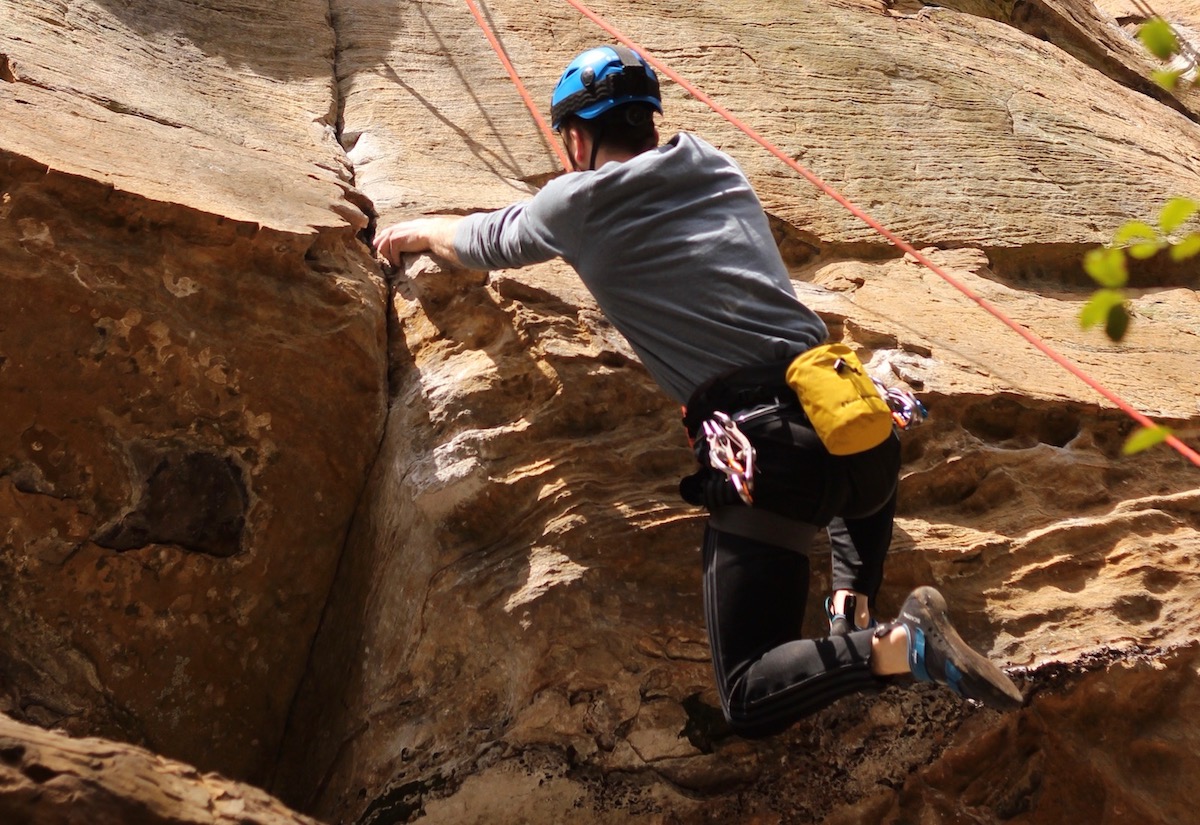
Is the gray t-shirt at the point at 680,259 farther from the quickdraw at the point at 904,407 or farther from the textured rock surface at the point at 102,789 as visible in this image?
the textured rock surface at the point at 102,789

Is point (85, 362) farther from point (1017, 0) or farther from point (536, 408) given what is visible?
point (1017, 0)

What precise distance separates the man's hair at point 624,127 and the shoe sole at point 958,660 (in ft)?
5.38

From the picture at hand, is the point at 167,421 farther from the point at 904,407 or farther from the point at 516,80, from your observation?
the point at 516,80

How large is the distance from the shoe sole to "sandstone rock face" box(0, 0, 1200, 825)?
31.0 inches

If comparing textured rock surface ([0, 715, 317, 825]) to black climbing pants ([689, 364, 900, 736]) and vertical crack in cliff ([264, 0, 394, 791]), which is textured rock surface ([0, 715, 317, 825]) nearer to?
black climbing pants ([689, 364, 900, 736])

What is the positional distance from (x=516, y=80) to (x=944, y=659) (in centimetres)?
379

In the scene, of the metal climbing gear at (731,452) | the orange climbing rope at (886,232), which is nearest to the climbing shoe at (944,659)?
the metal climbing gear at (731,452)

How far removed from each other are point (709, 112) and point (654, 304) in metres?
2.95

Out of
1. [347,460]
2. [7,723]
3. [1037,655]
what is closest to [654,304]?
[347,460]

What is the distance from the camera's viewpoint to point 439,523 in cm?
396

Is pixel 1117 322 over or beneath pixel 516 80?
over

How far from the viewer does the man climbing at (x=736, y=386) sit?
10.2ft

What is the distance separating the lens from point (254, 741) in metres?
4.10

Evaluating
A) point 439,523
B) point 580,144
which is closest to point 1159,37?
point 580,144
